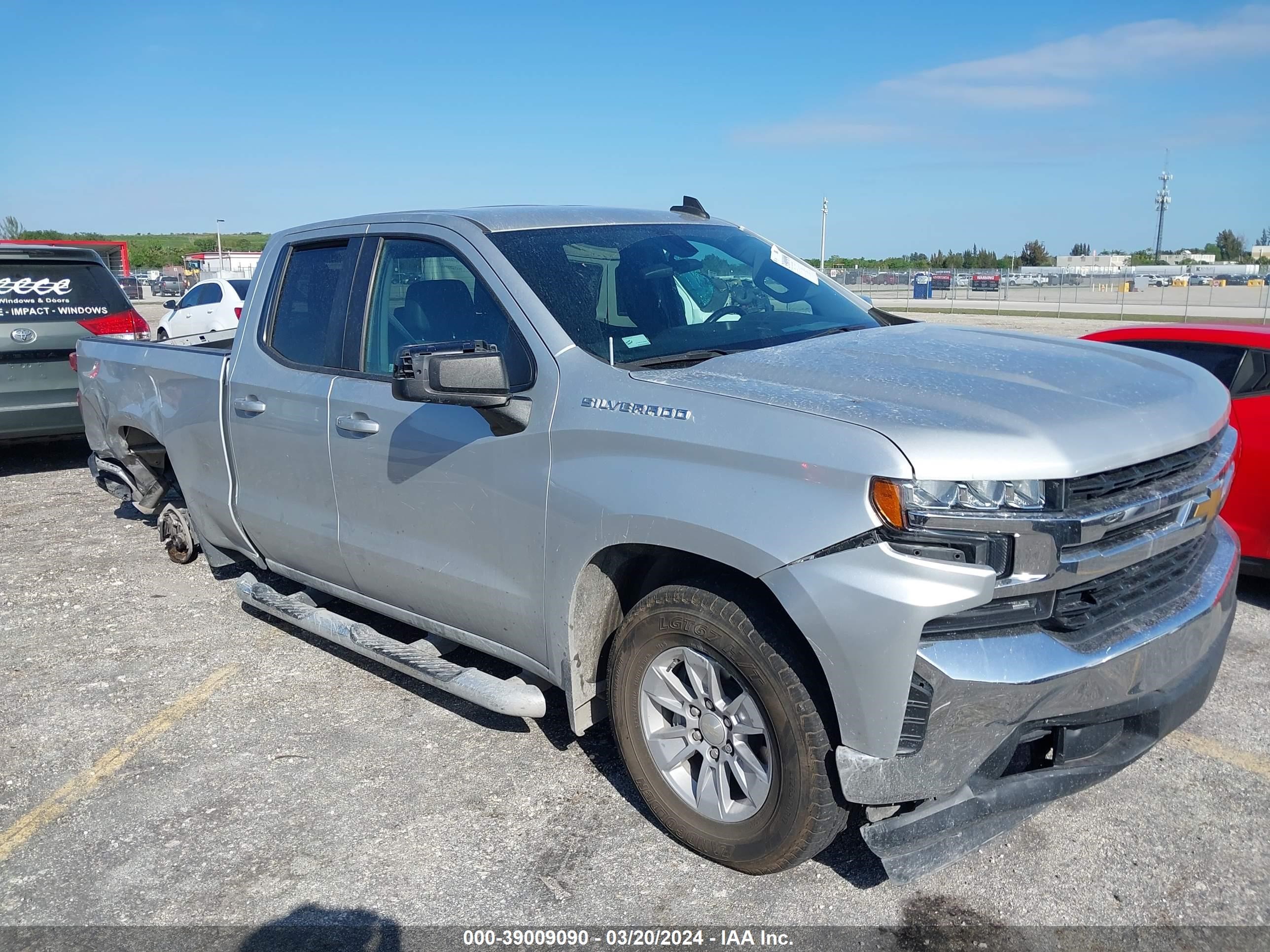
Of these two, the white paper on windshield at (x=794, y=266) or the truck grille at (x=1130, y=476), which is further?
the white paper on windshield at (x=794, y=266)

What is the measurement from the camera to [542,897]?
302 centimetres

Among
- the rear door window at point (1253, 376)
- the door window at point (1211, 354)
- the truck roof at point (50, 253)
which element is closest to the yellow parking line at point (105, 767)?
the door window at point (1211, 354)

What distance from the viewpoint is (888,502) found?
2.46 metres

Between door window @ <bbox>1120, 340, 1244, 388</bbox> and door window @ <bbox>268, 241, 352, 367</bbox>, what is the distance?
395 cm

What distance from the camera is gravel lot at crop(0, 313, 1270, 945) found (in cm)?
297

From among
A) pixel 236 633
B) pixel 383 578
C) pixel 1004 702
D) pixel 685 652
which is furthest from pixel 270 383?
pixel 1004 702

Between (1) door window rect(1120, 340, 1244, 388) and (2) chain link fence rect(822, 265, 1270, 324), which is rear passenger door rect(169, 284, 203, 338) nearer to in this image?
(1) door window rect(1120, 340, 1244, 388)

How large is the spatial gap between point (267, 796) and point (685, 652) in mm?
1764

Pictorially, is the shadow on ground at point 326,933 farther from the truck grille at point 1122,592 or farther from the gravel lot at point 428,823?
the truck grille at point 1122,592

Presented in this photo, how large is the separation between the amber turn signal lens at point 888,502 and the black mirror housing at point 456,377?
132 centimetres

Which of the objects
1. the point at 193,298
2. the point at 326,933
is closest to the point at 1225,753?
the point at 326,933

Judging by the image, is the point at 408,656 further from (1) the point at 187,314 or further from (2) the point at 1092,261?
(2) the point at 1092,261

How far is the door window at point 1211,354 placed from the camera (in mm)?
5203

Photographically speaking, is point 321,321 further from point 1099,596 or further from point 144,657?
point 1099,596
